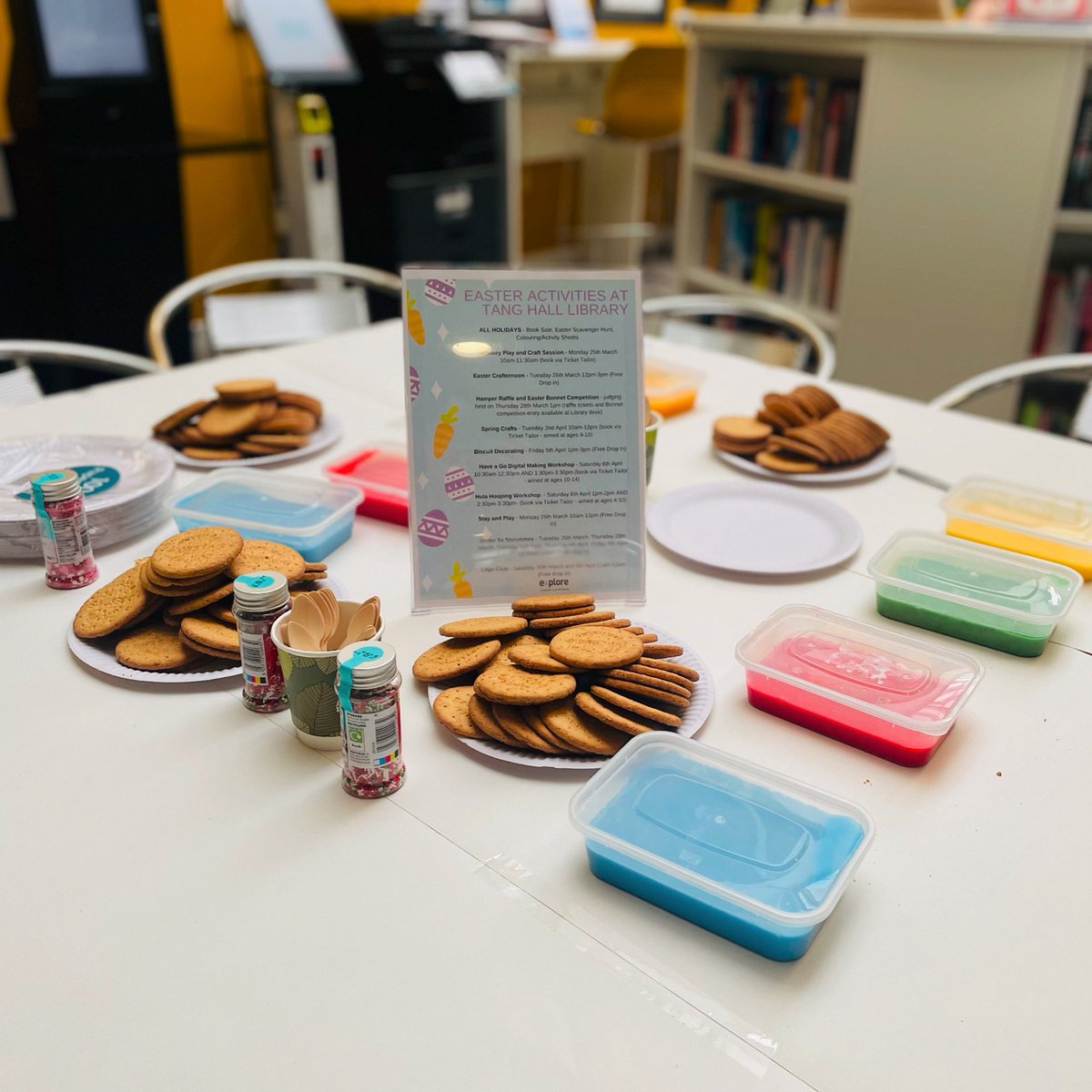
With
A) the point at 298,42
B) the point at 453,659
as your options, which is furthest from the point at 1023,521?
the point at 298,42

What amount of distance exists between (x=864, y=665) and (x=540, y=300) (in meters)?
0.52

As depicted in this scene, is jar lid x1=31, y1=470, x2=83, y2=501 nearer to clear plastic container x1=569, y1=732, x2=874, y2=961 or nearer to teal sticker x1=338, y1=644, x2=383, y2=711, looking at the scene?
teal sticker x1=338, y1=644, x2=383, y2=711

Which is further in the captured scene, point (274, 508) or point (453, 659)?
point (274, 508)

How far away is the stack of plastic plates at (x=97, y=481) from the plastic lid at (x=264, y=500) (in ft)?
0.18

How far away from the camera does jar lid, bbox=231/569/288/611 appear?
0.96m

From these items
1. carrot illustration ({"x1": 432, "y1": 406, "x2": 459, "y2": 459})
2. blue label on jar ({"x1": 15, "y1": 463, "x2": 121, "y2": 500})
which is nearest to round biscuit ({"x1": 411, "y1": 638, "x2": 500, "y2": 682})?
carrot illustration ({"x1": 432, "y1": 406, "x2": 459, "y2": 459})

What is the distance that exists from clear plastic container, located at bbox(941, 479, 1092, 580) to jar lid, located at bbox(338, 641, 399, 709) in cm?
86

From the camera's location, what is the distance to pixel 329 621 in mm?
1029

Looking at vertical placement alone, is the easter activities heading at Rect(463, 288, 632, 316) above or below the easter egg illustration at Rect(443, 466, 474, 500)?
above

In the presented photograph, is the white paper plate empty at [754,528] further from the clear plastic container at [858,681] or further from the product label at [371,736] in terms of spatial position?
the product label at [371,736]

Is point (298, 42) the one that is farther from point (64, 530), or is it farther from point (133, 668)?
point (133, 668)

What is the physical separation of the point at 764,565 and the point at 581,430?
34cm

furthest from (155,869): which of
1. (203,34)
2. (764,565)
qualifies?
(203,34)

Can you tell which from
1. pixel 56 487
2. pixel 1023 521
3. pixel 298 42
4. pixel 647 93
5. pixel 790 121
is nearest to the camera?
pixel 56 487
